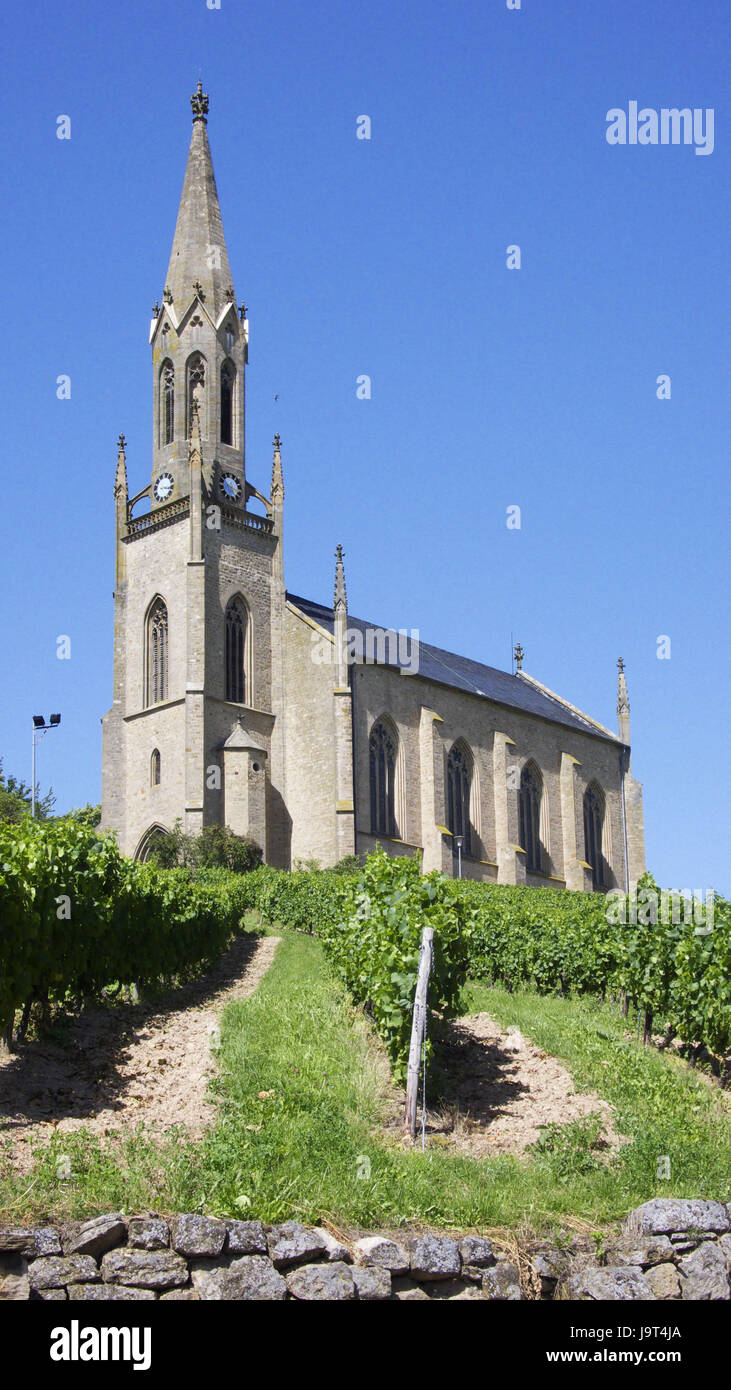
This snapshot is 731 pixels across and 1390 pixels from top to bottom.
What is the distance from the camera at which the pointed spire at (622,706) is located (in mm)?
68938

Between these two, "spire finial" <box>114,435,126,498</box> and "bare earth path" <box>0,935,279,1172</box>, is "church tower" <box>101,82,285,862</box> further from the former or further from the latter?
"bare earth path" <box>0,935,279,1172</box>

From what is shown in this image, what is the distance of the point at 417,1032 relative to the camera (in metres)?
15.5

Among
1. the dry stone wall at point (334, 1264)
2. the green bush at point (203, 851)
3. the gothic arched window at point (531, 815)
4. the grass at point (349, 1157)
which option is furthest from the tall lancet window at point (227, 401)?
the dry stone wall at point (334, 1264)

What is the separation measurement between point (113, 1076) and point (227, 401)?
41.2 meters

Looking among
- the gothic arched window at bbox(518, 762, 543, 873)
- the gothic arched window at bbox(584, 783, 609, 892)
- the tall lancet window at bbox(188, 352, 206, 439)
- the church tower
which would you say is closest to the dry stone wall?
the church tower

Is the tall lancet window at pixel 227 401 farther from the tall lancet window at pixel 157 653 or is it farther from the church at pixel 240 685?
the tall lancet window at pixel 157 653

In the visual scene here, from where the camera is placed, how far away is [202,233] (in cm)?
5494

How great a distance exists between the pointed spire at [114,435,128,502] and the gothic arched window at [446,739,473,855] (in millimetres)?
16693

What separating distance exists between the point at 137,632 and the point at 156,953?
30426mm

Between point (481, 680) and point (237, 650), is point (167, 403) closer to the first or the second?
point (237, 650)

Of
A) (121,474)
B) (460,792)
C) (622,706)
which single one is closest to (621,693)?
(622,706)

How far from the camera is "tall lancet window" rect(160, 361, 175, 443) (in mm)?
53281

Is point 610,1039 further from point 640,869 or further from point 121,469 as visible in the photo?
point 640,869

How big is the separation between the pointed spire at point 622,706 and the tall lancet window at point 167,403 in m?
28.1
